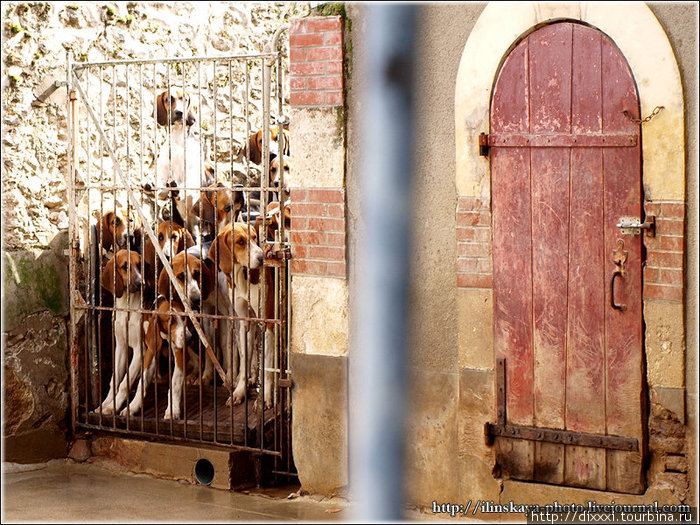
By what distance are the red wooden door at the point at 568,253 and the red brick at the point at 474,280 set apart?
0.05m

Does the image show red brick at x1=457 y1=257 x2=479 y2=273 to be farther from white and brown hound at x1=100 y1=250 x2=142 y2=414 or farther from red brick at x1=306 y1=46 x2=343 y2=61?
white and brown hound at x1=100 y1=250 x2=142 y2=414

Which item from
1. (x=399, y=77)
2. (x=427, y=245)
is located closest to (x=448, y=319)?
(x=427, y=245)

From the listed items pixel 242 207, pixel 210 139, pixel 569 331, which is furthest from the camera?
pixel 210 139

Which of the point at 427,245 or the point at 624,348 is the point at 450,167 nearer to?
the point at 427,245

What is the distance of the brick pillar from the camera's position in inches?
212

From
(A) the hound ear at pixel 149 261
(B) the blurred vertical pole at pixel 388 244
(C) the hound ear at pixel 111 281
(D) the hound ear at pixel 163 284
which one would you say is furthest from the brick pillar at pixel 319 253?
(B) the blurred vertical pole at pixel 388 244

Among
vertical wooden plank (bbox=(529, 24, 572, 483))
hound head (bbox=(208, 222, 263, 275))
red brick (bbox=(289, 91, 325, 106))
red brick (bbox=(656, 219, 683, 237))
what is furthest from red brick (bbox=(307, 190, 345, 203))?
red brick (bbox=(656, 219, 683, 237))

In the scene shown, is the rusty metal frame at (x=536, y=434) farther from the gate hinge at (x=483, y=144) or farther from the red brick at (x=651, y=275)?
the gate hinge at (x=483, y=144)

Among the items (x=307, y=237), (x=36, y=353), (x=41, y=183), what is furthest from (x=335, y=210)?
(x=36, y=353)

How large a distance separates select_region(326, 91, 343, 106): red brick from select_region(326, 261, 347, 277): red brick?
85 cm

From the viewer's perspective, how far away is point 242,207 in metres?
6.77

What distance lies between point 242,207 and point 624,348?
299 centimetres

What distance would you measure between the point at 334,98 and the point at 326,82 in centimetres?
10

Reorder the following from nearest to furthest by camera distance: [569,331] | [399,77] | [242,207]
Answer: [399,77] → [569,331] → [242,207]
